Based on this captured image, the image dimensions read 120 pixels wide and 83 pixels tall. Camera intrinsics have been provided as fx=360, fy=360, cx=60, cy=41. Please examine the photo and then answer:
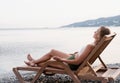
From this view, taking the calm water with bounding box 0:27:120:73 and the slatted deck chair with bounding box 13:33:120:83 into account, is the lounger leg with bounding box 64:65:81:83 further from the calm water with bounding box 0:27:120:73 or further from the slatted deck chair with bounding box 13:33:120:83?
the calm water with bounding box 0:27:120:73

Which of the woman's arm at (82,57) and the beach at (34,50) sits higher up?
the woman's arm at (82,57)

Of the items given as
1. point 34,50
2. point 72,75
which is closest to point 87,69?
point 72,75

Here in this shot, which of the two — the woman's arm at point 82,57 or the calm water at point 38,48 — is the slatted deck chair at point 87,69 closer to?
the woman's arm at point 82,57

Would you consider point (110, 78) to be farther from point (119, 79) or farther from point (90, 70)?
point (119, 79)

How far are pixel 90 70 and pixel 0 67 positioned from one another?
16.4 ft

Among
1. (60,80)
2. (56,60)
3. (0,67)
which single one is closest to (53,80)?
(60,80)

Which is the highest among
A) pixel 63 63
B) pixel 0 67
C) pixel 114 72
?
pixel 63 63

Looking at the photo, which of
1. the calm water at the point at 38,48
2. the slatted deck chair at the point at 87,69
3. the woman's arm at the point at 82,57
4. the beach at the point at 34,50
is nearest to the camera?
the slatted deck chair at the point at 87,69

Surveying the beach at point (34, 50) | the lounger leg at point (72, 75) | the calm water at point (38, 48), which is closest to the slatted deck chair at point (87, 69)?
the lounger leg at point (72, 75)

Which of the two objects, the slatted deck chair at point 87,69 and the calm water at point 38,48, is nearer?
the slatted deck chair at point 87,69

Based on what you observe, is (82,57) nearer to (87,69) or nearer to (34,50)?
(87,69)

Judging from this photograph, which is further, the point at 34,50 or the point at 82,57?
the point at 34,50

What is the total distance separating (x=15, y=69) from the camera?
5617mm

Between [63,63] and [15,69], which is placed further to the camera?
[15,69]
